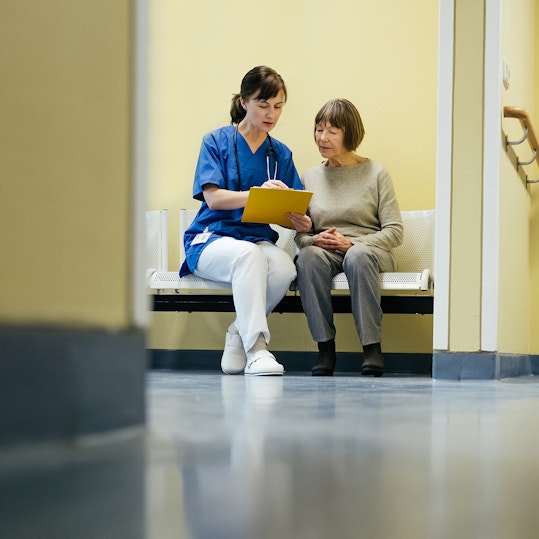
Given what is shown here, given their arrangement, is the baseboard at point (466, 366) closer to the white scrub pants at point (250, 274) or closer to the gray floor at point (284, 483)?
the white scrub pants at point (250, 274)

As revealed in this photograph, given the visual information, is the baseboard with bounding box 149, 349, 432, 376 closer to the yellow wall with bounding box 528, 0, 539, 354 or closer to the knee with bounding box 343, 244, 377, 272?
the yellow wall with bounding box 528, 0, 539, 354

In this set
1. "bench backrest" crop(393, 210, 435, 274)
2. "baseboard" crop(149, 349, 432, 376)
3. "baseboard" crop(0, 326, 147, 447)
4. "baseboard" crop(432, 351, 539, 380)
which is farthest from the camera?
"baseboard" crop(149, 349, 432, 376)

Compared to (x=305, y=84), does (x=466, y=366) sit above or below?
below

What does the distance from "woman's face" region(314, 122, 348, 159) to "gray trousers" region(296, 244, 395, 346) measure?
433 mm

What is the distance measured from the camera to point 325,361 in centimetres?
335

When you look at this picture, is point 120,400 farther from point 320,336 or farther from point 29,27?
point 320,336

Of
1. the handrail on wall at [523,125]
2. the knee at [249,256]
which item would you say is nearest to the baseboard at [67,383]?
the handrail on wall at [523,125]

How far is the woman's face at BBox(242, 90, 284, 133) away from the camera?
134 inches

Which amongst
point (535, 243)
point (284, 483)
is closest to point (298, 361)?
point (535, 243)

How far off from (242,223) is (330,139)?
49cm

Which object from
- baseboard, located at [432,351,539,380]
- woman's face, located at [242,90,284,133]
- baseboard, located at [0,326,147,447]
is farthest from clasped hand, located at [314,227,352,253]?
baseboard, located at [0,326,147,447]

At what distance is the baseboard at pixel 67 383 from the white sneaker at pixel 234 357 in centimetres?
252

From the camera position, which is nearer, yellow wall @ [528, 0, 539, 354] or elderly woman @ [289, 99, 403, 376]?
elderly woman @ [289, 99, 403, 376]

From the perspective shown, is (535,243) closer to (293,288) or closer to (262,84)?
(293,288)
